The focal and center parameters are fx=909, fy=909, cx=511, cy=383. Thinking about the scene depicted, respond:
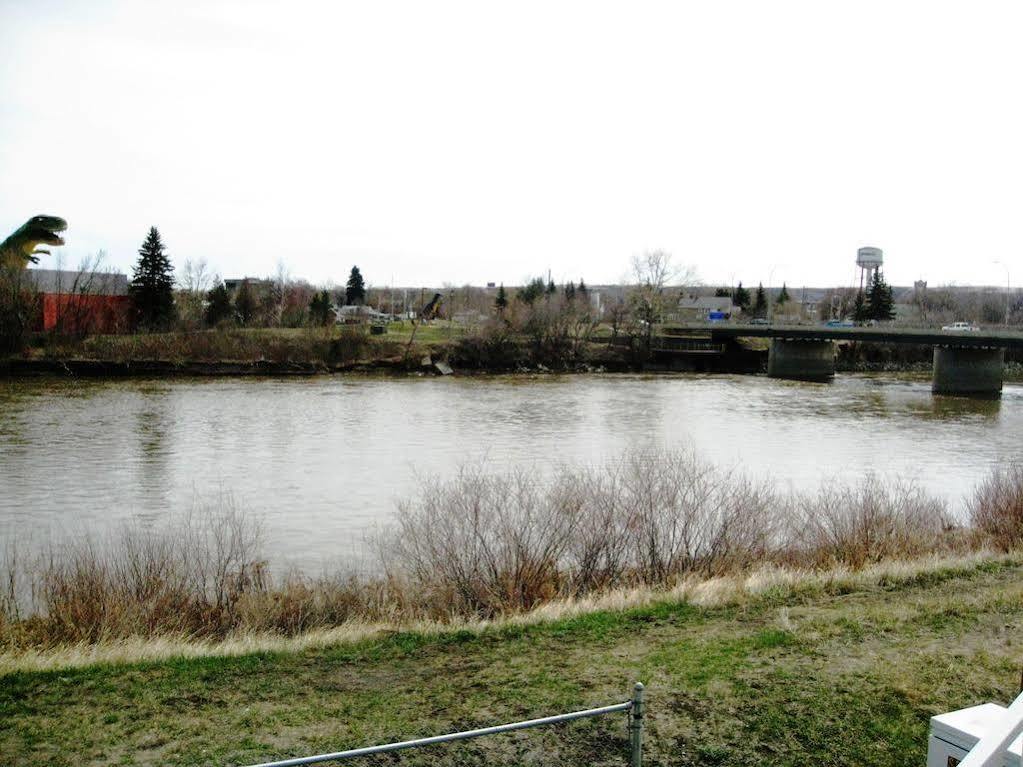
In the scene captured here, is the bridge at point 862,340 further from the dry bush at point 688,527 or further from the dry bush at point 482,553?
the dry bush at point 482,553

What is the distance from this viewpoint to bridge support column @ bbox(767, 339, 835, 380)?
81625 mm

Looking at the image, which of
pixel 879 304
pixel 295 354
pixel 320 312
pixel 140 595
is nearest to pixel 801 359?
pixel 879 304

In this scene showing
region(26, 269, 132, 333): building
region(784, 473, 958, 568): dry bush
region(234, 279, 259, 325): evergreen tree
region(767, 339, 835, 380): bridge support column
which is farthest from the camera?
region(234, 279, 259, 325): evergreen tree

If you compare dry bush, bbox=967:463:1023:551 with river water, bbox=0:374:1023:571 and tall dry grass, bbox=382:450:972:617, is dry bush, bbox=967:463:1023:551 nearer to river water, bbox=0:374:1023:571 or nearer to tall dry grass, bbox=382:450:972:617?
tall dry grass, bbox=382:450:972:617

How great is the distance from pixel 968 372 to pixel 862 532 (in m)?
52.1

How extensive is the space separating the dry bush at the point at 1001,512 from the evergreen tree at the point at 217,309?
7162 cm

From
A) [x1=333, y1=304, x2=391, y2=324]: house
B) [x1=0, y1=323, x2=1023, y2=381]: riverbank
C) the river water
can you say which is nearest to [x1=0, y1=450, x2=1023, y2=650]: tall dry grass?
the river water

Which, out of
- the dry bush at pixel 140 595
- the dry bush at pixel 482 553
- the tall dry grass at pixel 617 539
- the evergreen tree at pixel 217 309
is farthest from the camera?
the evergreen tree at pixel 217 309

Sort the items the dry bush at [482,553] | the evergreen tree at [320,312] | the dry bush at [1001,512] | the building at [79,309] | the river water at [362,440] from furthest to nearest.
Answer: the evergreen tree at [320,312] → the building at [79,309] → the river water at [362,440] → the dry bush at [1001,512] → the dry bush at [482,553]

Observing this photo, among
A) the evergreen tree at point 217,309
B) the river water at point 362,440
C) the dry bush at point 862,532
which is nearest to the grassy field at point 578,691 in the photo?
the dry bush at point 862,532

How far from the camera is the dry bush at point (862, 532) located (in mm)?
17672

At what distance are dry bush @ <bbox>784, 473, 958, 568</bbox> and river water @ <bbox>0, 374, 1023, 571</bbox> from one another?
6801 mm

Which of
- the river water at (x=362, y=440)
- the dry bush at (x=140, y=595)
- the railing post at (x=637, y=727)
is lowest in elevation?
the river water at (x=362, y=440)

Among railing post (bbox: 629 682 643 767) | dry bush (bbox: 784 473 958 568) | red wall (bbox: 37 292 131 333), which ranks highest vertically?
red wall (bbox: 37 292 131 333)
